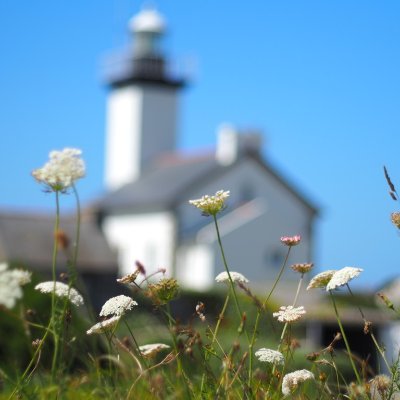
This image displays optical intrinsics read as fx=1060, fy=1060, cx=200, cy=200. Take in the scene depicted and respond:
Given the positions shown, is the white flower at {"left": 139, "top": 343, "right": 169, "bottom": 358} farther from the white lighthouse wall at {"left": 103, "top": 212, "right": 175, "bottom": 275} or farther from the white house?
the white lighthouse wall at {"left": 103, "top": 212, "right": 175, "bottom": 275}

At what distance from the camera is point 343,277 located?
2449mm

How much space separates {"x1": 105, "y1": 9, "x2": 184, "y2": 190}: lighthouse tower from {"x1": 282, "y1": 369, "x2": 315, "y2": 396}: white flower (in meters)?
48.8

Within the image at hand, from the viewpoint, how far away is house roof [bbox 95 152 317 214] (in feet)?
152

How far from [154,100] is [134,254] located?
8.67 meters

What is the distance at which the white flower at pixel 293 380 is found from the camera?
2.50 m

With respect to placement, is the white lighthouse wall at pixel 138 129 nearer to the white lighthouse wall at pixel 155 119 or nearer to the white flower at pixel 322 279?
the white lighthouse wall at pixel 155 119

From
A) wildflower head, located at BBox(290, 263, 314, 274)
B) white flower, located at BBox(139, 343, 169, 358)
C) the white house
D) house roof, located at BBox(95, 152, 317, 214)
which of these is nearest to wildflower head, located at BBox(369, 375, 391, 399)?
wildflower head, located at BBox(290, 263, 314, 274)

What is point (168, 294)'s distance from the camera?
246 cm

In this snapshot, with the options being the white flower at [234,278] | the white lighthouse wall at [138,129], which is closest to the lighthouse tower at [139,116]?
the white lighthouse wall at [138,129]

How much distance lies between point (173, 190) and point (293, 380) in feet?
144

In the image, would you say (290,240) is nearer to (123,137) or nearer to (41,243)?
(41,243)

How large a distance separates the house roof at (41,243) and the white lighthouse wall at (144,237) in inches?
208

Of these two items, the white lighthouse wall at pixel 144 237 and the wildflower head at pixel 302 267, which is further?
the white lighthouse wall at pixel 144 237

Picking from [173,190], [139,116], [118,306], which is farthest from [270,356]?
[139,116]
